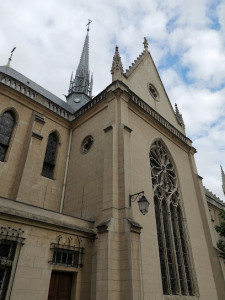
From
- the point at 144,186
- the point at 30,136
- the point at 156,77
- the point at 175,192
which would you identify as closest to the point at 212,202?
the point at 175,192

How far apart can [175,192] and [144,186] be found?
3.94 metres

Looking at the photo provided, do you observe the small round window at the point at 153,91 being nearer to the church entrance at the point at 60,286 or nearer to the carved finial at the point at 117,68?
the carved finial at the point at 117,68

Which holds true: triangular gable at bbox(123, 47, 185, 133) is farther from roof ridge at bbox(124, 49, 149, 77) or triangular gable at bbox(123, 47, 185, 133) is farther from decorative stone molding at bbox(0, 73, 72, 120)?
decorative stone molding at bbox(0, 73, 72, 120)

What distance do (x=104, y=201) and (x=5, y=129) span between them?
6.85 meters

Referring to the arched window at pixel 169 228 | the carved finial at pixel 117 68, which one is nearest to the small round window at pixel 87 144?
the arched window at pixel 169 228

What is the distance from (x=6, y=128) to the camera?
1218 centimetres

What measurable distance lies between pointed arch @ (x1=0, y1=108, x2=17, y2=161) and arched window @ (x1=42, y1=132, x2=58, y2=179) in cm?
220

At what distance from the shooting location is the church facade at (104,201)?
7.51m

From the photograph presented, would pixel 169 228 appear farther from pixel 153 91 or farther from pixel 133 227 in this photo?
pixel 153 91

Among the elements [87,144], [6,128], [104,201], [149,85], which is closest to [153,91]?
[149,85]

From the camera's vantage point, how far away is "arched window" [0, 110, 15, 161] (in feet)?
38.3

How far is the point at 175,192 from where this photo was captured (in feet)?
46.0

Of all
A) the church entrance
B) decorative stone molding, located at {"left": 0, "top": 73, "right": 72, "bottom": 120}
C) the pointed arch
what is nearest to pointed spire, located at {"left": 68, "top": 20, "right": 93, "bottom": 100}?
decorative stone molding, located at {"left": 0, "top": 73, "right": 72, "bottom": 120}

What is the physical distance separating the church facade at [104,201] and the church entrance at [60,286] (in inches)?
1.2
